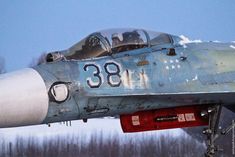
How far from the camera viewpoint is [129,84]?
585 centimetres

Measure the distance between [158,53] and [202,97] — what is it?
89cm

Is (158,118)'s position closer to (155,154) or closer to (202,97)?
(202,97)

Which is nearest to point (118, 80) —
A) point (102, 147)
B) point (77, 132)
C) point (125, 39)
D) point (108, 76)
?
point (108, 76)

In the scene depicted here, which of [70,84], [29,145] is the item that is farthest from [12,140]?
[70,84]

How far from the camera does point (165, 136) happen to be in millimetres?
14523

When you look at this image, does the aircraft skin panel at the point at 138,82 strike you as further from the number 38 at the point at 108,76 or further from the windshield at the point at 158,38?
the windshield at the point at 158,38

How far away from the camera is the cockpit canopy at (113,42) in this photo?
6099 millimetres

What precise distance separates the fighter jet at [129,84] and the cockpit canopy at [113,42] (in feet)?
0.05

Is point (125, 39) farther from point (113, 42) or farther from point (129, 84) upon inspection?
point (129, 84)

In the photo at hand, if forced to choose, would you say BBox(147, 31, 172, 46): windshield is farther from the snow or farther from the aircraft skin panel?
the snow

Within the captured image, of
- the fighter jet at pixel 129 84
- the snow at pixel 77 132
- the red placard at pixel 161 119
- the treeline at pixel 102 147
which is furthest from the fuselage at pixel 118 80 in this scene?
the snow at pixel 77 132

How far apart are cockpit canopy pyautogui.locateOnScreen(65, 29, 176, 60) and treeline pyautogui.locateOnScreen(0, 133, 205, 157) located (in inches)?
283

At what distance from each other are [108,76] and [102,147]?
8319 millimetres

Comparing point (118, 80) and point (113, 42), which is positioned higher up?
point (113, 42)
